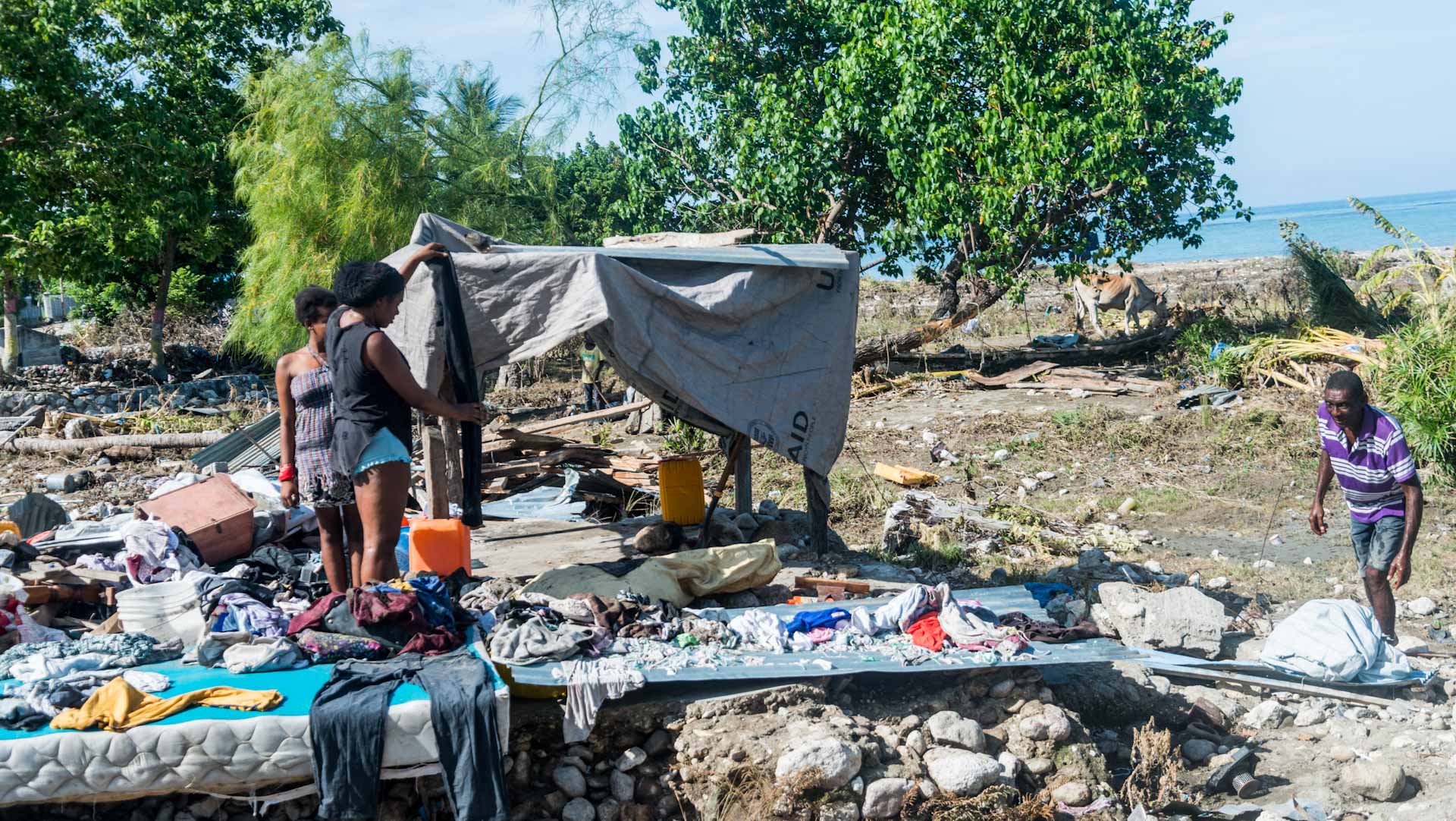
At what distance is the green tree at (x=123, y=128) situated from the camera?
14.6m

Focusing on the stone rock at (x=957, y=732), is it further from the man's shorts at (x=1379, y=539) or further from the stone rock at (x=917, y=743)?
the man's shorts at (x=1379, y=539)

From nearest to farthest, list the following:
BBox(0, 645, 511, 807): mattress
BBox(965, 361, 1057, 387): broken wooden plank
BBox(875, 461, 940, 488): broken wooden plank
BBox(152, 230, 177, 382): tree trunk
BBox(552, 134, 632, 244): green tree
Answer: BBox(0, 645, 511, 807): mattress
BBox(875, 461, 940, 488): broken wooden plank
BBox(965, 361, 1057, 387): broken wooden plank
BBox(552, 134, 632, 244): green tree
BBox(152, 230, 177, 382): tree trunk

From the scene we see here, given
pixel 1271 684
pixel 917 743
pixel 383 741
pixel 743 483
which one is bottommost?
pixel 1271 684

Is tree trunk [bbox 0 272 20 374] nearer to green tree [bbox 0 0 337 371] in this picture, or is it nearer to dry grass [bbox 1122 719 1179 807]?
green tree [bbox 0 0 337 371]

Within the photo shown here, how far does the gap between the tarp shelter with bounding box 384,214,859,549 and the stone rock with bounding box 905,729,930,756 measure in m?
2.09

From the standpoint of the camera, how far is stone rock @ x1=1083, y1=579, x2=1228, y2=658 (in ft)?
18.0

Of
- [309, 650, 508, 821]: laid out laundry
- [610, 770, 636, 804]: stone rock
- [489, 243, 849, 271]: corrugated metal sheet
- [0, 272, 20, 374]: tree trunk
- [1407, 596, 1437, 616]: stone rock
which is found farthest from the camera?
[0, 272, 20, 374]: tree trunk

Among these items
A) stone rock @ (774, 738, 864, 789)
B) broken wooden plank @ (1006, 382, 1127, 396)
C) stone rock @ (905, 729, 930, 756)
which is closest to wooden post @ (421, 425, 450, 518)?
stone rock @ (774, 738, 864, 789)

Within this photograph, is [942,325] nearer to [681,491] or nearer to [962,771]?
[681,491]

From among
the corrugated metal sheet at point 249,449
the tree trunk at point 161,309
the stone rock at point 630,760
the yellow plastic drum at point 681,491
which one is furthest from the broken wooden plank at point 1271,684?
the tree trunk at point 161,309

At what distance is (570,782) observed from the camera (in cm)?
418

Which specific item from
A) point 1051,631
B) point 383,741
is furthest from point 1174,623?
point 383,741

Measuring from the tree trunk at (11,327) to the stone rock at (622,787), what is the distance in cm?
1748

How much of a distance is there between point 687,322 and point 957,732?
2.49 m
